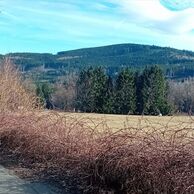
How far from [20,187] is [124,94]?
81331 mm

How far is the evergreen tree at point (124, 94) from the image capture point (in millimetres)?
88375

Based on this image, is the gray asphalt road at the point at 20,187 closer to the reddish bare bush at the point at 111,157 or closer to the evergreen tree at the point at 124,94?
the reddish bare bush at the point at 111,157

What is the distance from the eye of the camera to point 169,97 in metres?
95.2

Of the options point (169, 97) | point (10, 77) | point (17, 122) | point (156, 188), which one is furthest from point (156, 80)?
point (156, 188)

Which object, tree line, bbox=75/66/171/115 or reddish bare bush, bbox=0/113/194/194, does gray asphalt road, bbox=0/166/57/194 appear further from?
tree line, bbox=75/66/171/115

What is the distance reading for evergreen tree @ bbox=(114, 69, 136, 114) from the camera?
290 ft

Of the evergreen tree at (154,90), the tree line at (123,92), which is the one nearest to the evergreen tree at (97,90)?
the tree line at (123,92)

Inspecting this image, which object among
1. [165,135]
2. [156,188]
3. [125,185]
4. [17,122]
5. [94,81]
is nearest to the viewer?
[156,188]

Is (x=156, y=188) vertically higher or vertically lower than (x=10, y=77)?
lower

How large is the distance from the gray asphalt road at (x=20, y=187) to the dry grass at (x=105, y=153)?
40 cm

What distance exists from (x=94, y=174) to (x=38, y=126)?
14.2 feet

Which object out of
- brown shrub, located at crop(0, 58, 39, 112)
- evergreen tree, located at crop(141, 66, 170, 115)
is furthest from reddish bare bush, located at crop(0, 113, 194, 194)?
evergreen tree, located at crop(141, 66, 170, 115)

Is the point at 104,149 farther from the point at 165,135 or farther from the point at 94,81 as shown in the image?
the point at 94,81

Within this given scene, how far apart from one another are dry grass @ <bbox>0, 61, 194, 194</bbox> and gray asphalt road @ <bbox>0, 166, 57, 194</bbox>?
402mm
